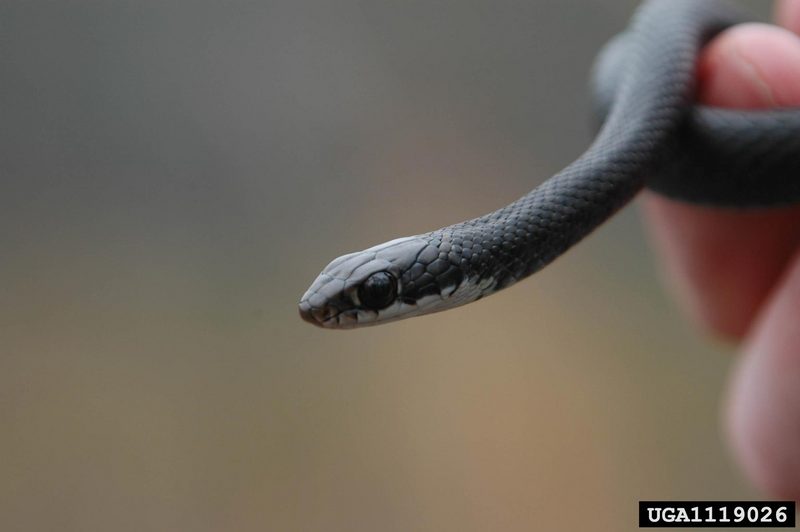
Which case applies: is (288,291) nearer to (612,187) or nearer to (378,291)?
(378,291)

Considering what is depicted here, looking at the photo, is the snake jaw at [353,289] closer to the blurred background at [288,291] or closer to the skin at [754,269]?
the skin at [754,269]

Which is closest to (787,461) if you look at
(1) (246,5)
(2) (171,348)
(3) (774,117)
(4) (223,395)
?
(3) (774,117)

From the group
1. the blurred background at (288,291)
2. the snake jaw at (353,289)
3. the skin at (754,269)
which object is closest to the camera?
the snake jaw at (353,289)

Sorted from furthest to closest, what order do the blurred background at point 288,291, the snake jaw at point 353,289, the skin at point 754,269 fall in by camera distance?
the blurred background at point 288,291 < the skin at point 754,269 < the snake jaw at point 353,289

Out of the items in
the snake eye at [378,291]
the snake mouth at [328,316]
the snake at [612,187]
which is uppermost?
the snake at [612,187]

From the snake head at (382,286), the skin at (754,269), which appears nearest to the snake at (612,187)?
the snake head at (382,286)

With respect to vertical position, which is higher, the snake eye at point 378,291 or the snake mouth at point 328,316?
the snake eye at point 378,291

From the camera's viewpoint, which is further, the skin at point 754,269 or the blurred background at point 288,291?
the blurred background at point 288,291
